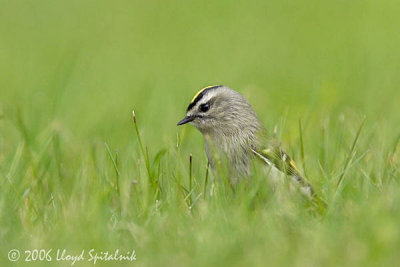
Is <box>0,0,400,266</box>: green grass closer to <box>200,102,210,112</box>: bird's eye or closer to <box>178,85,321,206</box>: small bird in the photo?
<box>178,85,321,206</box>: small bird

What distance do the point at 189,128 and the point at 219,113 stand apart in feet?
3.23

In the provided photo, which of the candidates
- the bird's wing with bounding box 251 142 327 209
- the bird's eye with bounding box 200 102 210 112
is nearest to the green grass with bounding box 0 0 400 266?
the bird's wing with bounding box 251 142 327 209

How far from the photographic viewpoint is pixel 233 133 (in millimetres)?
6160

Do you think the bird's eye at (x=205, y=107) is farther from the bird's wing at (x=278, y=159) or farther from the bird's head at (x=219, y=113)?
the bird's wing at (x=278, y=159)

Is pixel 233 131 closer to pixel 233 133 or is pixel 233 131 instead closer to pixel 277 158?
pixel 233 133

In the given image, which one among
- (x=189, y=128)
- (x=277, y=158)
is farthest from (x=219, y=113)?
(x=189, y=128)

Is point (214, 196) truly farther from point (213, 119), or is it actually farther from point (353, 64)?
point (353, 64)

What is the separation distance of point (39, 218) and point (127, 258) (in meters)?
0.94

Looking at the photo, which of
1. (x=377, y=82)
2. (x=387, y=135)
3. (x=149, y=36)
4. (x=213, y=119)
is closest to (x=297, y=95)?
(x=377, y=82)

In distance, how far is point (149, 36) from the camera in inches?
573

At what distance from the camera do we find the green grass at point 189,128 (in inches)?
160

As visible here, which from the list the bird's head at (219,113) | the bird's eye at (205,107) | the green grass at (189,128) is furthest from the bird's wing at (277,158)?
the bird's eye at (205,107)

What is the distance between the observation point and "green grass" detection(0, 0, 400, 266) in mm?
4074

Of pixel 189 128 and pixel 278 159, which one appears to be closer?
pixel 278 159
